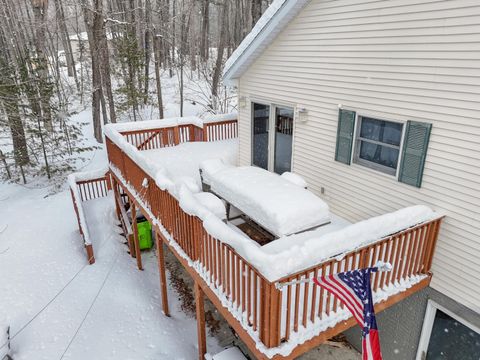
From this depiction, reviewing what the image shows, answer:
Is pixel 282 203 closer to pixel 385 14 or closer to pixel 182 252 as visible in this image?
pixel 182 252

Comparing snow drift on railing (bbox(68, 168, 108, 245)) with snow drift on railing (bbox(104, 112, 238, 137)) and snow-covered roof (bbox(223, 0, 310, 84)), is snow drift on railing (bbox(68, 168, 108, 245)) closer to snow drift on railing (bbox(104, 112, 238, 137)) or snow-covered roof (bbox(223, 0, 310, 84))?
snow drift on railing (bbox(104, 112, 238, 137))

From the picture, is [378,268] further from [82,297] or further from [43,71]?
[43,71]

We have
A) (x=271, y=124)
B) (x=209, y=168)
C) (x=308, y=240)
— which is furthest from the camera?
(x=271, y=124)

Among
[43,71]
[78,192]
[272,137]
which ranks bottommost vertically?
[78,192]

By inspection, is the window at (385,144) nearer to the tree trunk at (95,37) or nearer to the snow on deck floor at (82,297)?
the snow on deck floor at (82,297)

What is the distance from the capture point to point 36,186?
14.6 m

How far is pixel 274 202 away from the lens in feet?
17.8

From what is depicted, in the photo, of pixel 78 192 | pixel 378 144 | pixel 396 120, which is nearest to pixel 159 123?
pixel 78 192

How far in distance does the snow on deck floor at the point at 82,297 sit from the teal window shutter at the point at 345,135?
467cm

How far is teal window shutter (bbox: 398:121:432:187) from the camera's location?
4770mm

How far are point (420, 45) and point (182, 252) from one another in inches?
188

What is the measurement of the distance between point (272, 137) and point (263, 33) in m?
2.35

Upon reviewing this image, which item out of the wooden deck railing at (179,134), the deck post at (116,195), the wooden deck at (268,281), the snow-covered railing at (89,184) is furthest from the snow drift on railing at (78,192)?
the wooden deck at (268,281)

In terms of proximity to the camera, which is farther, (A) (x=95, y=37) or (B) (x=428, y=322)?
(A) (x=95, y=37)
